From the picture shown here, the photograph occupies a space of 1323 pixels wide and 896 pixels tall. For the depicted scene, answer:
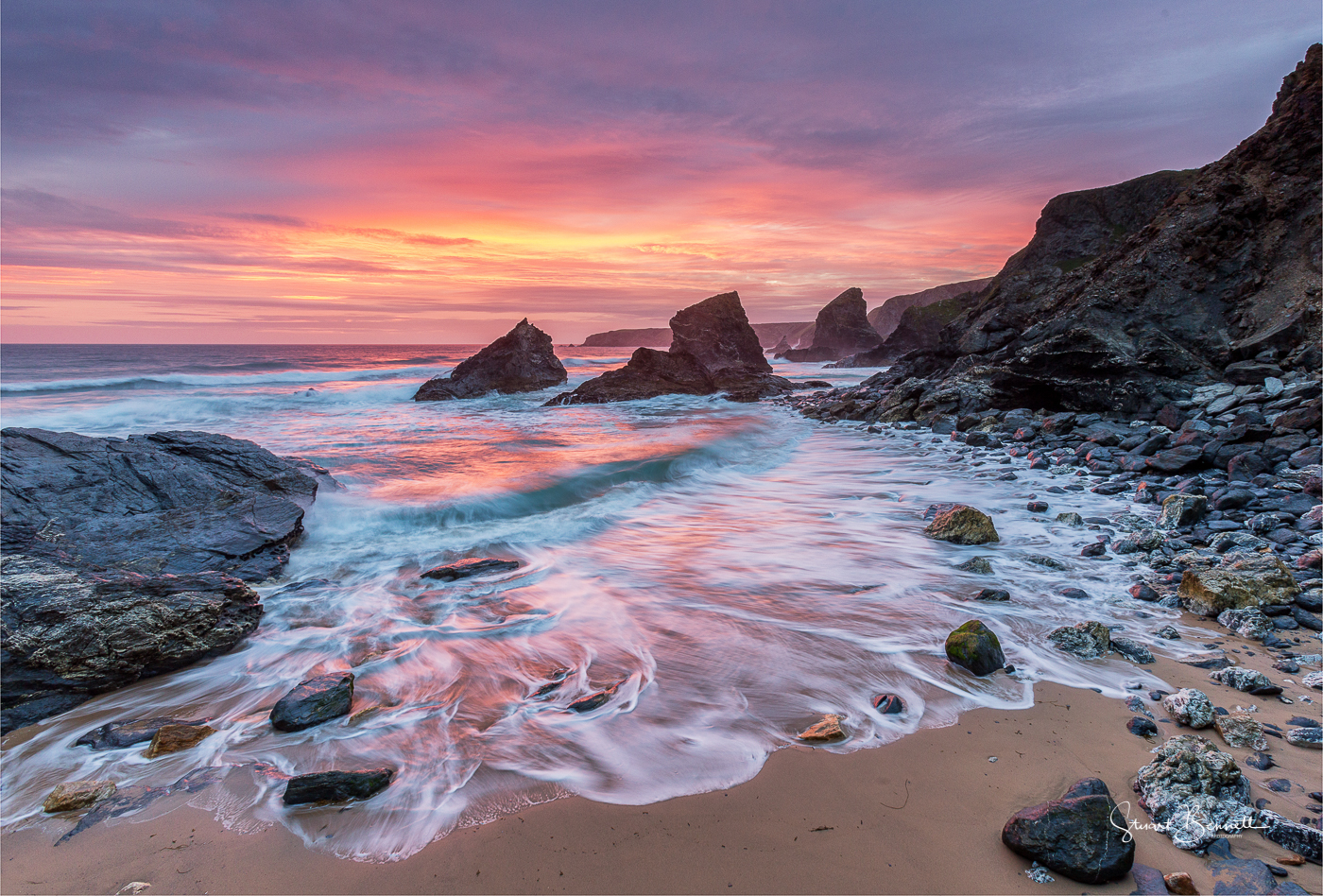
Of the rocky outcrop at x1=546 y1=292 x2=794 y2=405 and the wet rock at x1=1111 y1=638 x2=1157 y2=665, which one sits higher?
the rocky outcrop at x1=546 y1=292 x2=794 y2=405

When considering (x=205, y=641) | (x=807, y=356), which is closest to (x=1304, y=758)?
(x=205, y=641)

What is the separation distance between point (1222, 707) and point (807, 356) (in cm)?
7414

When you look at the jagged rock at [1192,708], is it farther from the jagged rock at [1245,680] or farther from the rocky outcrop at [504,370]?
the rocky outcrop at [504,370]

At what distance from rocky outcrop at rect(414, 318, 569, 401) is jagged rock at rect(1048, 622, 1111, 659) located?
100 feet

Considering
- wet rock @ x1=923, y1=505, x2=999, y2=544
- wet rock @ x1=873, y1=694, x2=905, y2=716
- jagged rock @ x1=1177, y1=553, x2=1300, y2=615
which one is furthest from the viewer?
wet rock @ x1=923, y1=505, x2=999, y2=544

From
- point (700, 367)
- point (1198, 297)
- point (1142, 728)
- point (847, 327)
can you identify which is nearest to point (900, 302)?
point (847, 327)

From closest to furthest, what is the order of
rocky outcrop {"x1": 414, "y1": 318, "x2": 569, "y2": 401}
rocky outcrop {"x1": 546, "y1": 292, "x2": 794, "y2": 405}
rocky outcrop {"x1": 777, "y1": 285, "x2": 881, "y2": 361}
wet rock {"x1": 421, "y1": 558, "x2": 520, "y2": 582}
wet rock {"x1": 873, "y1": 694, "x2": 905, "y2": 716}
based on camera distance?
wet rock {"x1": 873, "y1": 694, "x2": 905, "y2": 716}, wet rock {"x1": 421, "y1": 558, "x2": 520, "y2": 582}, rocky outcrop {"x1": 546, "y1": 292, "x2": 794, "y2": 405}, rocky outcrop {"x1": 414, "y1": 318, "x2": 569, "y2": 401}, rocky outcrop {"x1": 777, "y1": 285, "x2": 881, "y2": 361}

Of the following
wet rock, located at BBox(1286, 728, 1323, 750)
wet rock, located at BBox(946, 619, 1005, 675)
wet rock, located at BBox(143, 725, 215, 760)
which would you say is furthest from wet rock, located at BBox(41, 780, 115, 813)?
wet rock, located at BBox(1286, 728, 1323, 750)

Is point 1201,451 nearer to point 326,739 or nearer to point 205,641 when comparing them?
point 326,739

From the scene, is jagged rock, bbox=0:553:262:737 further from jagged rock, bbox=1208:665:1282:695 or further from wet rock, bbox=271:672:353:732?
jagged rock, bbox=1208:665:1282:695

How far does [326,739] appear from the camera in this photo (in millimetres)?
3264

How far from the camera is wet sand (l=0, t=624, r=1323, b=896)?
7.27 feet
